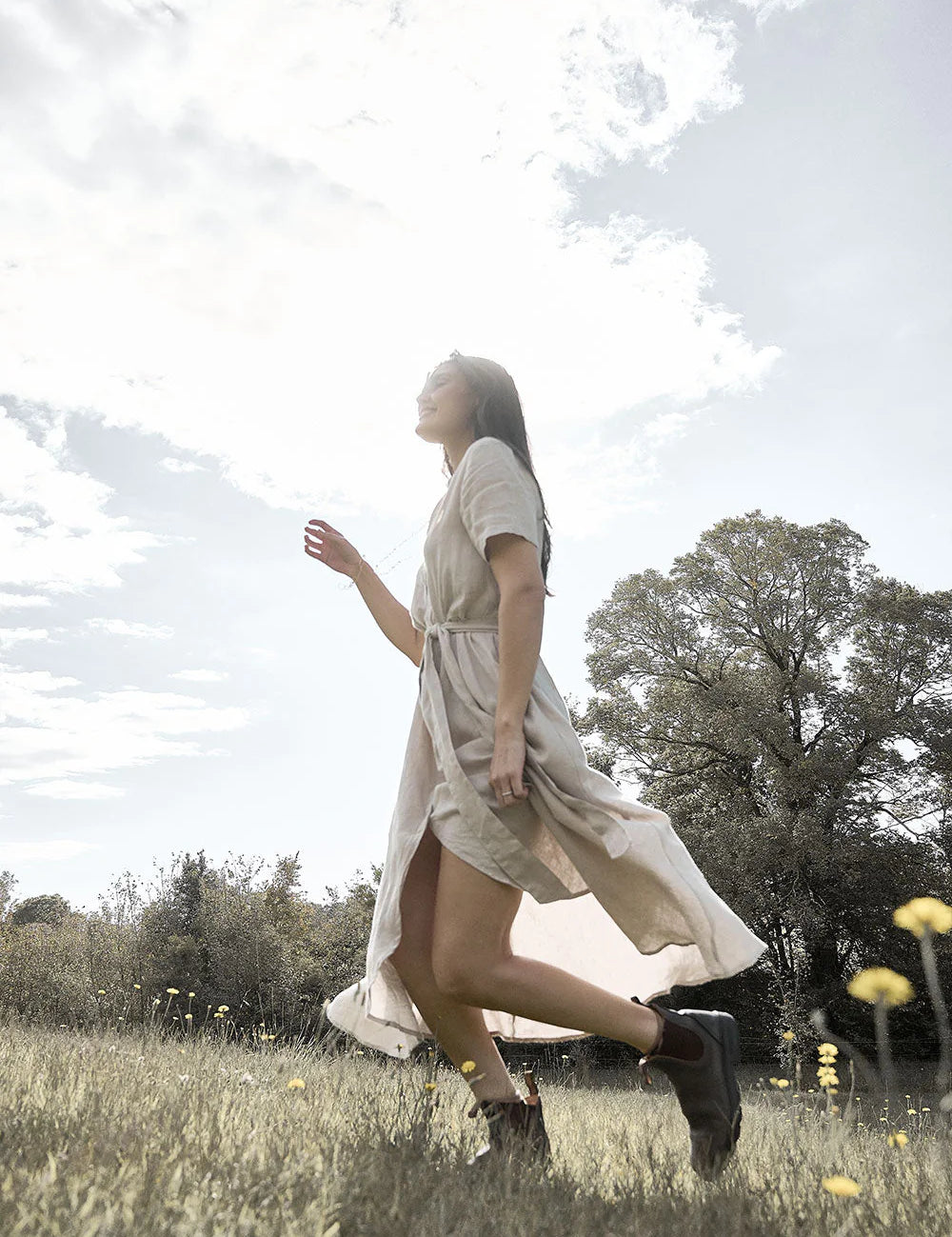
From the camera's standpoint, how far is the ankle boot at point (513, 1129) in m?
2.20

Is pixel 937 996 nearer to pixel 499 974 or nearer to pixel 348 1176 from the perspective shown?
pixel 499 974

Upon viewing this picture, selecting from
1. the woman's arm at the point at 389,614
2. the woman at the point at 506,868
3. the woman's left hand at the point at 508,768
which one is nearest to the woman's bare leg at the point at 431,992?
the woman at the point at 506,868

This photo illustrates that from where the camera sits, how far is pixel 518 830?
8.04ft

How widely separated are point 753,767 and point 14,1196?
63.9 feet

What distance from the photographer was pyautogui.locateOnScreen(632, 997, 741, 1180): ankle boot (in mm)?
2443

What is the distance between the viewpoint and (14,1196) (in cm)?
149

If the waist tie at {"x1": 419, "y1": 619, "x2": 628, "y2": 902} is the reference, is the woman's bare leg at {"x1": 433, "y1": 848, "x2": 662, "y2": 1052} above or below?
below

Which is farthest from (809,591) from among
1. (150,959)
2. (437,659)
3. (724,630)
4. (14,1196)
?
(14,1196)

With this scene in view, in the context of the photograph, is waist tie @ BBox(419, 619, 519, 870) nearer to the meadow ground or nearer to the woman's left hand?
the woman's left hand

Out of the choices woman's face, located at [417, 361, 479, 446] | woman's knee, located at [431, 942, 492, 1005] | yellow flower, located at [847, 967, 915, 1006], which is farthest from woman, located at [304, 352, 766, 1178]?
yellow flower, located at [847, 967, 915, 1006]

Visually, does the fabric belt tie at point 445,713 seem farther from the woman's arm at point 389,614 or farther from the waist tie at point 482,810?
the woman's arm at point 389,614

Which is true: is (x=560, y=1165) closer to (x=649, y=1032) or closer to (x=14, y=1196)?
(x=649, y=1032)

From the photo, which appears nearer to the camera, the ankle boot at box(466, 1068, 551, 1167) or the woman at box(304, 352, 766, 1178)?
the ankle boot at box(466, 1068, 551, 1167)

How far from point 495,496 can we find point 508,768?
2.33 feet
